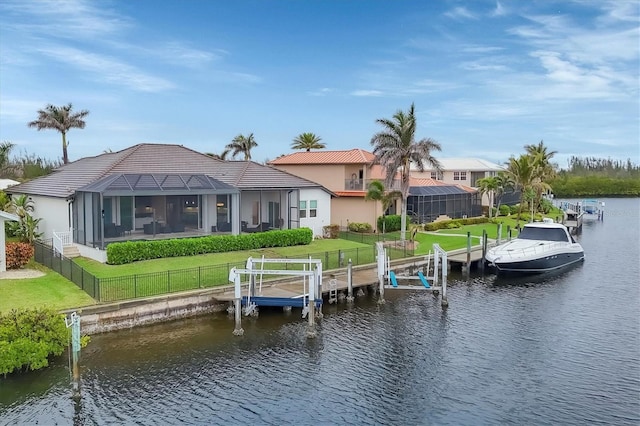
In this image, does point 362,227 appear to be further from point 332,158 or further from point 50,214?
point 50,214

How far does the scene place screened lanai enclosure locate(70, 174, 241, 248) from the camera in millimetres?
32125

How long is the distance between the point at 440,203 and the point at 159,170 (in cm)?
3076

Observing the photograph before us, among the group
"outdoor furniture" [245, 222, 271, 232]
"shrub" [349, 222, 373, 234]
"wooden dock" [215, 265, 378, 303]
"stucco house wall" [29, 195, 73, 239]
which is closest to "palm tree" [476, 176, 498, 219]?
"shrub" [349, 222, 373, 234]

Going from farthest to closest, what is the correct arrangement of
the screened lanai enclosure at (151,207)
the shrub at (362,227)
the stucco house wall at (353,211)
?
the stucco house wall at (353,211) → the shrub at (362,227) → the screened lanai enclosure at (151,207)

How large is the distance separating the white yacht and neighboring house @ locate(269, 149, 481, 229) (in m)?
11.4

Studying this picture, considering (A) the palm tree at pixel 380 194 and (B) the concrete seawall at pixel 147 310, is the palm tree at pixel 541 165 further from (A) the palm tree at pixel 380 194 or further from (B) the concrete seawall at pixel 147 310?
(B) the concrete seawall at pixel 147 310

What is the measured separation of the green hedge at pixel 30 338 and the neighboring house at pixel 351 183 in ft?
98.5

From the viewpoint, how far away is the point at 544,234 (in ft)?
134

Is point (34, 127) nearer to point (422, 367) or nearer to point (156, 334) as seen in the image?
point (156, 334)

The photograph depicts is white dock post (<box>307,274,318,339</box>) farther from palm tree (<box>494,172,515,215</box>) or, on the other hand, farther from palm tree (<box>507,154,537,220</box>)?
palm tree (<box>494,172,515,215</box>)

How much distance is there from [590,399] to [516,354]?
407 centimetres

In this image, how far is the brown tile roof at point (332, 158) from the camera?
48681mm

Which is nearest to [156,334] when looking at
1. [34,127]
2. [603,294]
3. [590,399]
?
[590,399]

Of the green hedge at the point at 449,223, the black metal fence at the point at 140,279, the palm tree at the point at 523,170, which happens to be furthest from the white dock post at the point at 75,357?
the palm tree at the point at 523,170
